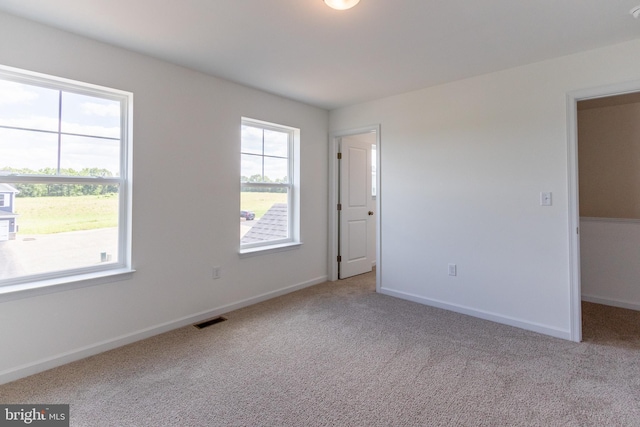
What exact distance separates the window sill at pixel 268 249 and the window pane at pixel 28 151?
181 cm

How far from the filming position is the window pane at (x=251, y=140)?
11.8 feet

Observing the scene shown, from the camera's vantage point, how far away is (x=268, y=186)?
12.6ft

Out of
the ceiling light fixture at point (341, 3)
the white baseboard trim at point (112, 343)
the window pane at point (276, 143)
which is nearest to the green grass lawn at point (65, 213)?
the white baseboard trim at point (112, 343)

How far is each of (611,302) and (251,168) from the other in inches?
170

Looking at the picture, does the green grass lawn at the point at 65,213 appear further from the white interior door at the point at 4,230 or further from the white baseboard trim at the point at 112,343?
the white baseboard trim at the point at 112,343

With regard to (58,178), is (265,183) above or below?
above

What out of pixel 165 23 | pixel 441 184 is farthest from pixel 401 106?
pixel 165 23

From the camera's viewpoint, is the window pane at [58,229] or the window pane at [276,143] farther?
the window pane at [276,143]

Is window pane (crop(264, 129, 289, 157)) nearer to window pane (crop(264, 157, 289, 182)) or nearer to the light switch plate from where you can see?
window pane (crop(264, 157, 289, 182))

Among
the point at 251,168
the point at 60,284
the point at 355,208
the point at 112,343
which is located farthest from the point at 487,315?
the point at 60,284

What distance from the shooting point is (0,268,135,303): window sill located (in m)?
2.11

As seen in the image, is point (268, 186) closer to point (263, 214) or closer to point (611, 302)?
point (263, 214)

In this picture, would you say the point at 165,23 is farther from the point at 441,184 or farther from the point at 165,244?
the point at 441,184

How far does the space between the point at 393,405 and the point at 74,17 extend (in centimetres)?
323
